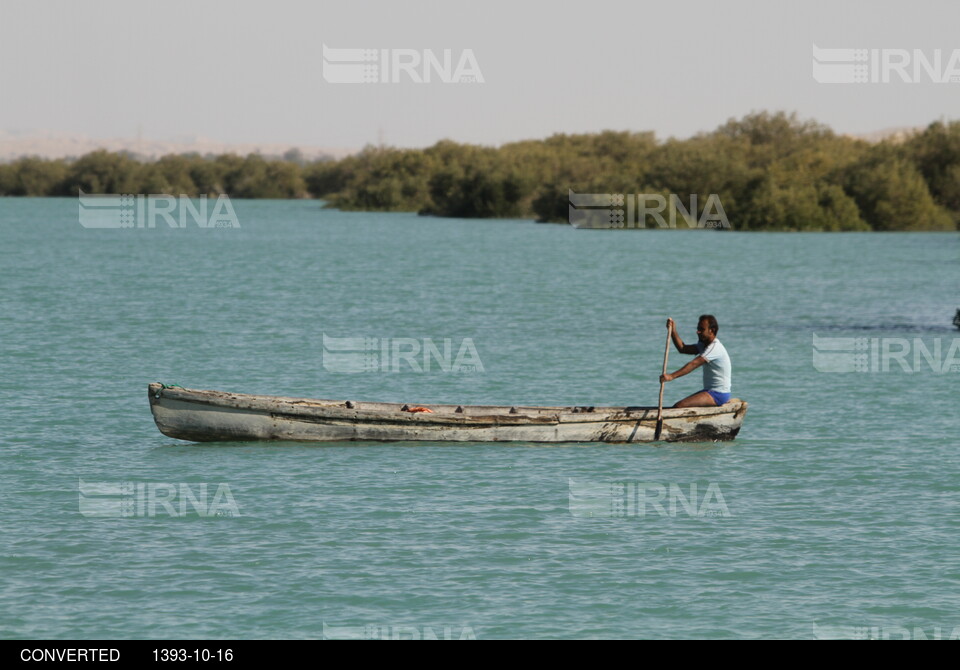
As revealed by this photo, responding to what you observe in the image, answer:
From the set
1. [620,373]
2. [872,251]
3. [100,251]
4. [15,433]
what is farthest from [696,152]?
[15,433]

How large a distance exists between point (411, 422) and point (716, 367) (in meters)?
4.93

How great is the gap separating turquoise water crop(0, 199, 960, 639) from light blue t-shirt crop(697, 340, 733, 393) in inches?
40.4

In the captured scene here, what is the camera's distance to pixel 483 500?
20.2 m

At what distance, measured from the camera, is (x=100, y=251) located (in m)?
98.1

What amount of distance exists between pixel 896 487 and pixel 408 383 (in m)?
14.5

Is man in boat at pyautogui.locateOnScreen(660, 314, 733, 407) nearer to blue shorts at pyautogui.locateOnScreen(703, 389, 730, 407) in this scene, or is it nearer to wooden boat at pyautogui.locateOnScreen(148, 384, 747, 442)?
blue shorts at pyautogui.locateOnScreen(703, 389, 730, 407)

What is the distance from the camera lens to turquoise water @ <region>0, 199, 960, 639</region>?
15.2m

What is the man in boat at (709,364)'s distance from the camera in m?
23.4

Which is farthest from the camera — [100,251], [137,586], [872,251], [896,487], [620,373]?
[100,251]

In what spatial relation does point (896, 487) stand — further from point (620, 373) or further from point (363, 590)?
point (620, 373)
